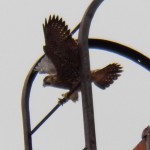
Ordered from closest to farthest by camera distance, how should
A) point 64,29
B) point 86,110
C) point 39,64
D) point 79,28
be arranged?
point 86,110
point 79,28
point 64,29
point 39,64

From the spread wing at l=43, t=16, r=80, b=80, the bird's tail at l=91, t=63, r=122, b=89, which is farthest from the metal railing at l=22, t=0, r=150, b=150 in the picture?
the bird's tail at l=91, t=63, r=122, b=89

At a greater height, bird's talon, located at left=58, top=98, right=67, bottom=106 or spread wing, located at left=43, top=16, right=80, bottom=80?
spread wing, located at left=43, top=16, right=80, bottom=80

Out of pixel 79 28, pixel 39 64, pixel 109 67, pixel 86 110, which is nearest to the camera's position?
pixel 86 110

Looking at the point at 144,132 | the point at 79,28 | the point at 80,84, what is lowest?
the point at 144,132

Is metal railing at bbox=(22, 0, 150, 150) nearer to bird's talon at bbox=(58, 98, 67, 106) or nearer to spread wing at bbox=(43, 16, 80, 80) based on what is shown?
bird's talon at bbox=(58, 98, 67, 106)

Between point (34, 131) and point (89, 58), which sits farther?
point (34, 131)

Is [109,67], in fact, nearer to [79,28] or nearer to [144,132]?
[144,132]

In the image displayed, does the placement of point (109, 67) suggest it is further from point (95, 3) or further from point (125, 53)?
point (95, 3)

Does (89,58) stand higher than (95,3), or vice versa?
(95,3)

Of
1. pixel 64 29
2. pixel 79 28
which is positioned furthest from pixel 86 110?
pixel 64 29
